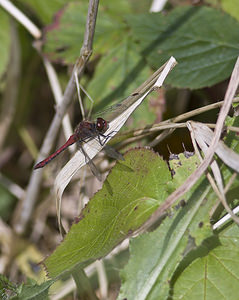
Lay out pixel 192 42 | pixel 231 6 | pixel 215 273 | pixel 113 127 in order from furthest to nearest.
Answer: pixel 231 6 < pixel 192 42 < pixel 113 127 < pixel 215 273

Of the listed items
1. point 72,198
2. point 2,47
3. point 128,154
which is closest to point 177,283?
point 128,154

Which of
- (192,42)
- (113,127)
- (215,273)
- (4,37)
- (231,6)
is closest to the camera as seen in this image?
(215,273)

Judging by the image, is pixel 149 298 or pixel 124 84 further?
pixel 124 84

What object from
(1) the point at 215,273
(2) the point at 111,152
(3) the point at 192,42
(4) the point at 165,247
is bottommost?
(1) the point at 215,273

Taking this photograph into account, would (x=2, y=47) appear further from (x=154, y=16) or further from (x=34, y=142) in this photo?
(x=154, y=16)

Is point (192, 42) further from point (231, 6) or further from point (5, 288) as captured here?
point (5, 288)

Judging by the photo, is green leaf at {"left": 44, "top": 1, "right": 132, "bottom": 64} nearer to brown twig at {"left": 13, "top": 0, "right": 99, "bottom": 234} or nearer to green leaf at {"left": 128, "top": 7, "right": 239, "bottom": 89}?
green leaf at {"left": 128, "top": 7, "right": 239, "bottom": 89}

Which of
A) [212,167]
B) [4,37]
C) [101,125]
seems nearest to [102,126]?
[101,125]
